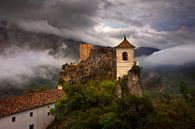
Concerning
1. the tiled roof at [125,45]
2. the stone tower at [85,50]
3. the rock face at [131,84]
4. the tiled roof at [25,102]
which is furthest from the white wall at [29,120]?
the tiled roof at [125,45]

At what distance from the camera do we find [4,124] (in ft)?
140

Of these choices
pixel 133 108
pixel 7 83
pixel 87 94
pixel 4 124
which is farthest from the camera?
pixel 7 83

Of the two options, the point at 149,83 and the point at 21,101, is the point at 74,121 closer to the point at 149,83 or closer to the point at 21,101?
the point at 21,101

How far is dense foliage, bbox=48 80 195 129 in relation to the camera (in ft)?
91.6

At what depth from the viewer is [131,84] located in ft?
148

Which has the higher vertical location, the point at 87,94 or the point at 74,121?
the point at 87,94

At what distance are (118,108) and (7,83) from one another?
169 m

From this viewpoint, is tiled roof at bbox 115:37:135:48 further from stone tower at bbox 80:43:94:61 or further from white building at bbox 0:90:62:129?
white building at bbox 0:90:62:129

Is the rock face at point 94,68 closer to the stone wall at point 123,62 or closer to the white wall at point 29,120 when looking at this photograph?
the stone wall at point 123,62

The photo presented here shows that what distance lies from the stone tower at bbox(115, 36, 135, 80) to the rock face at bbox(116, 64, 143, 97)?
1137 millimetres

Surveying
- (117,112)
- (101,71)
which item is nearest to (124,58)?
(101,71)

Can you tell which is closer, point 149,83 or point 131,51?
point 131,51

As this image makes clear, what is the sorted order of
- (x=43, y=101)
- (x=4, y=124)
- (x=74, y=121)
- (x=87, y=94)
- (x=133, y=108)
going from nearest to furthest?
1. (x=133, y=108)
2. (x=74, y=121)
3. (x=87, y=94)
4. (x=4, y=124)
5. (x=43, y=101)

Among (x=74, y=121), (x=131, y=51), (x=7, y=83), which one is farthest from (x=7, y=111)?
(x=7, y=83)
